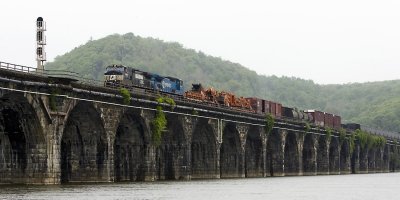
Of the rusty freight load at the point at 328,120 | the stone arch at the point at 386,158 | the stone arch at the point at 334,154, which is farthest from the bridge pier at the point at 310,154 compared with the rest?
the stone arch at the point at 386,158

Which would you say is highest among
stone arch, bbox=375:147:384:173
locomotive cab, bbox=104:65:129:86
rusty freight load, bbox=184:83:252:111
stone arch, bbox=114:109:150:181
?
locomotive cab, bbox=104:65:129:86

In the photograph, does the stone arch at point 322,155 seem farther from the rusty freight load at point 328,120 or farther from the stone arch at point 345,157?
the stone arch at point 345,157

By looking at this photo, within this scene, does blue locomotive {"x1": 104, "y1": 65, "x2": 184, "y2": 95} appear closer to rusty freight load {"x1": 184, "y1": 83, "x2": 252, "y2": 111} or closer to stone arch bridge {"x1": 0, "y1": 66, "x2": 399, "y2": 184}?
rusty freight load {"x1": 184, "y1": 83, "x2": 252, "y2": 111}

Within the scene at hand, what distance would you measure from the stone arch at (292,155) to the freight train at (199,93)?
297cm

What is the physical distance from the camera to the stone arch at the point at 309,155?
10281 centimetres

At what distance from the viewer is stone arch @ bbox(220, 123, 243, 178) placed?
267 ft

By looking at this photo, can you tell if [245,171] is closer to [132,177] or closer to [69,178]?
[132,177]

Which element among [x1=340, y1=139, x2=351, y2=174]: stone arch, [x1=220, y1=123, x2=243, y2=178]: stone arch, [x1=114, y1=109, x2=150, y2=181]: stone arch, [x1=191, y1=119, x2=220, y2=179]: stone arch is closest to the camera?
[x1=114, y1=109, x2=150, y2=181]: stone arch

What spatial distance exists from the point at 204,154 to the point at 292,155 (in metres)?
25.2

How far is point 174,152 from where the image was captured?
68750 mm

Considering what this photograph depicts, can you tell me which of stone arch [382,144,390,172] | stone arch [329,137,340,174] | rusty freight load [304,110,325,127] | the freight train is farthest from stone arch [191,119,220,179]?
stone arch [382,144,390,172]

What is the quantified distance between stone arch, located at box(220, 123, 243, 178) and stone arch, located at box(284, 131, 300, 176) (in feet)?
52.5

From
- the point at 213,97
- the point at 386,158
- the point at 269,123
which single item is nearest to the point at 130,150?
the point at 213,97

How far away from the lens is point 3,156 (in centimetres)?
4950
